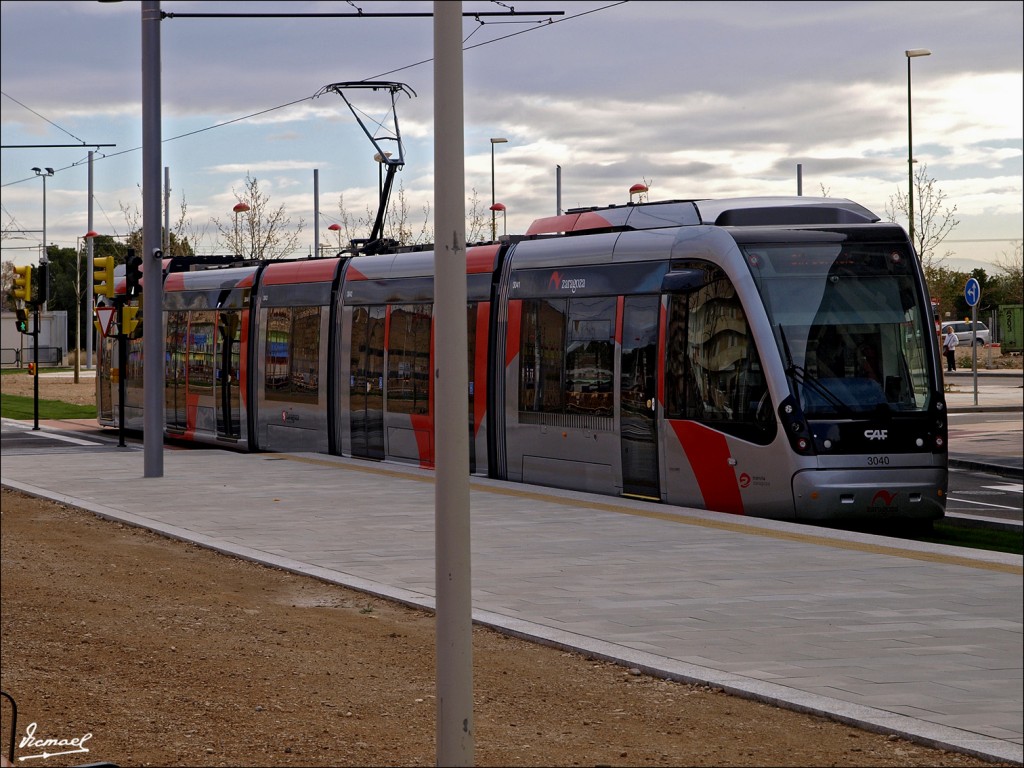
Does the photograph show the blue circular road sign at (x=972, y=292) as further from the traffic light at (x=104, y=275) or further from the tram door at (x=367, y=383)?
the traffic light at (x=104, y=275)

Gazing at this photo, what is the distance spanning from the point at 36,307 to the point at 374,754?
90.1ft

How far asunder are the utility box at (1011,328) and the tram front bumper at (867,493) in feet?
161

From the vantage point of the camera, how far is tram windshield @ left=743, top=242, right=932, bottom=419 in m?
12.9

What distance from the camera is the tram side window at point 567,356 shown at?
15.1 m

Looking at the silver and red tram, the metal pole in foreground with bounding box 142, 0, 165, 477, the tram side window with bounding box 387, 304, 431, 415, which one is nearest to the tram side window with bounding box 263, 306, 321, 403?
the silver and red tram

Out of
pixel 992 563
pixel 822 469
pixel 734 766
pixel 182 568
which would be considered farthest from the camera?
pixel 822 469

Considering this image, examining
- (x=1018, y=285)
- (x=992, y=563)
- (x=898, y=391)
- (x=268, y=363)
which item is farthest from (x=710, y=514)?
(x=1018, y=285)

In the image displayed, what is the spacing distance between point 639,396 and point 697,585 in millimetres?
4954

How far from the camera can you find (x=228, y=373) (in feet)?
78.4

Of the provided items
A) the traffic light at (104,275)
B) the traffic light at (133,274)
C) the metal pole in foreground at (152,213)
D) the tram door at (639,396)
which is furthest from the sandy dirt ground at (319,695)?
the traffic light at (104,275)

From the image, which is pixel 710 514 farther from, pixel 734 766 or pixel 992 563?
pixel 734 766

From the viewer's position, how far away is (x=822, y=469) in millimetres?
12773

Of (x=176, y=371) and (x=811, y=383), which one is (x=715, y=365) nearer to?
(x=811, y=383)

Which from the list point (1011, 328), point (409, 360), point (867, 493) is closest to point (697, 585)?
point (867, 493)
